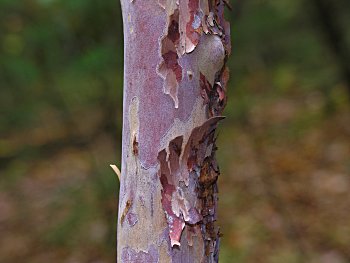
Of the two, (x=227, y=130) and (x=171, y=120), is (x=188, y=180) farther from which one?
(x=227, y=130)

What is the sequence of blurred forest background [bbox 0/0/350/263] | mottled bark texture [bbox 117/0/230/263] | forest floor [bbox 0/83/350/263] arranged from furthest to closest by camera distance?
forest floor [bbox 0/83/350/263], blurred forest background [bbox 0/0/350/263], mottled bark texture [bbox 117/0/230/263]

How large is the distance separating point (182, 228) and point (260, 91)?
13.7ft

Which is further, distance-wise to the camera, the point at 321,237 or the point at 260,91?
the point at 260,91

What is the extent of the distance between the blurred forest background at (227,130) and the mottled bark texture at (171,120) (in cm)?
137

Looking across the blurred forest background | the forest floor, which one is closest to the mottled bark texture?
the blurred forest background

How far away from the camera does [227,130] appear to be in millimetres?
4730

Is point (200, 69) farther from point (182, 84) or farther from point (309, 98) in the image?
point (309, 98)

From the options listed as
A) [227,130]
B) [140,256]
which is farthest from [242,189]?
[140,256]

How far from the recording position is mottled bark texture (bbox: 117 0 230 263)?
133 centimetres

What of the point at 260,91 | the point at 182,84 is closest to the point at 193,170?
the point at 182,84

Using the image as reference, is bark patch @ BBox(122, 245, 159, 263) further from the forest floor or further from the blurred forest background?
the forest floor

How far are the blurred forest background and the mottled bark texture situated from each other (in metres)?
1.37

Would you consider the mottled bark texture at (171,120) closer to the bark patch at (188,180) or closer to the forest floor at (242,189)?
the bark patch at (188,180)

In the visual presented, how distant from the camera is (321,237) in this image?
4.48 m
